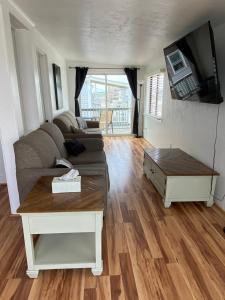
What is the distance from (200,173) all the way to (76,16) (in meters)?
2.31

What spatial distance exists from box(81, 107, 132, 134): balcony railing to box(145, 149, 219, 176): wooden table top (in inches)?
148

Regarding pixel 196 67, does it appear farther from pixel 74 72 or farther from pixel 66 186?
pixel 74 72

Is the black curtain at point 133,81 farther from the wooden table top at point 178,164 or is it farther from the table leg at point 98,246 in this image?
the table leg at point 98,246

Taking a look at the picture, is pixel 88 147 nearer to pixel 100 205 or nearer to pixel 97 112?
pixel 100 205

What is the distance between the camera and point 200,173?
2.60 meters

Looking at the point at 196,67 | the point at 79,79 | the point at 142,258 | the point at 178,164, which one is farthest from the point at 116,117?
the point at 142,258

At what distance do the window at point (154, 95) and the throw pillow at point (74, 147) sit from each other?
2.47 meters

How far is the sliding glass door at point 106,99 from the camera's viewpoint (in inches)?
264

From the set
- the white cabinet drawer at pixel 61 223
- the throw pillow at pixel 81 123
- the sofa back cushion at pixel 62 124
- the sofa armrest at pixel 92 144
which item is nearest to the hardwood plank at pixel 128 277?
the white cabinet drawer at pixel 61 223

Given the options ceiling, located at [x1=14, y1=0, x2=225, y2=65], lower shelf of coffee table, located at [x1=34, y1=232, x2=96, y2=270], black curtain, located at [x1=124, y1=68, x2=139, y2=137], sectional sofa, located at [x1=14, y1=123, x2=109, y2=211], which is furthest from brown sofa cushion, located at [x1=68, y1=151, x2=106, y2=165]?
black curtain, located at [x1=124, y1=68, x2=139, y2=137]

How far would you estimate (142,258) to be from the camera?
1.87 meters

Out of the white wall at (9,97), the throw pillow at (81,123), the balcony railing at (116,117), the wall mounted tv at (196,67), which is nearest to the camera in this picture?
Answer: the white wall at (9,97)

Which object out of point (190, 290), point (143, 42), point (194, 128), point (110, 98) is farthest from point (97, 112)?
point (190, 290)

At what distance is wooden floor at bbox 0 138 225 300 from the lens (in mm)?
1555
